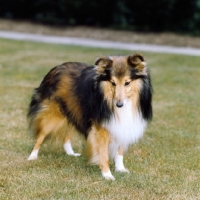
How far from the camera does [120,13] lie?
22.1 meters

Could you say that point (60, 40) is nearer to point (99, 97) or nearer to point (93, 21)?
point (93, 21)

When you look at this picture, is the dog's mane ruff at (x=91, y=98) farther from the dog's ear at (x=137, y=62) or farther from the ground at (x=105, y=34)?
the ground at (x=105, y=34)

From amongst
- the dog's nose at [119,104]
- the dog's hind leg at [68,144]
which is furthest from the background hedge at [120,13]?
the dog's nose at [119,104]

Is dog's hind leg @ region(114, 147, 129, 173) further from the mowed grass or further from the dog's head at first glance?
the dog's head

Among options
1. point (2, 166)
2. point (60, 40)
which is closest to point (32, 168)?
point (2, 166)

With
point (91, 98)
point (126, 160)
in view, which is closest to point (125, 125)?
point (91, 98)

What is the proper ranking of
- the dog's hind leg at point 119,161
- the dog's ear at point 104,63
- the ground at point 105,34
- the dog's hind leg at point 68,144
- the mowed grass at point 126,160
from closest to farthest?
the mowed grass at point 126,160, the dog's ear at point 104,63, the dog's hind leg at point 119,161, the dog's hind leg at point 68,144, the ground at point 105,34

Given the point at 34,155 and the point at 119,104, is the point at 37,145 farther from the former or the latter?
the point at 119,104

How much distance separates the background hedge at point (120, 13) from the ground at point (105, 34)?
1.93ft

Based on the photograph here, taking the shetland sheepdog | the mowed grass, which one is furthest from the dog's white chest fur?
the mowed grass

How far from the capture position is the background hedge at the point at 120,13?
68.0 feet

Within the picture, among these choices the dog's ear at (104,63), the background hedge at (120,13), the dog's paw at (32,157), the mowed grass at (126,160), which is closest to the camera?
the mowed grass at (126,160)

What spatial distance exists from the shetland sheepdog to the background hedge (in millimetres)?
13171

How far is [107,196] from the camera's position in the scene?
592 centimetres
